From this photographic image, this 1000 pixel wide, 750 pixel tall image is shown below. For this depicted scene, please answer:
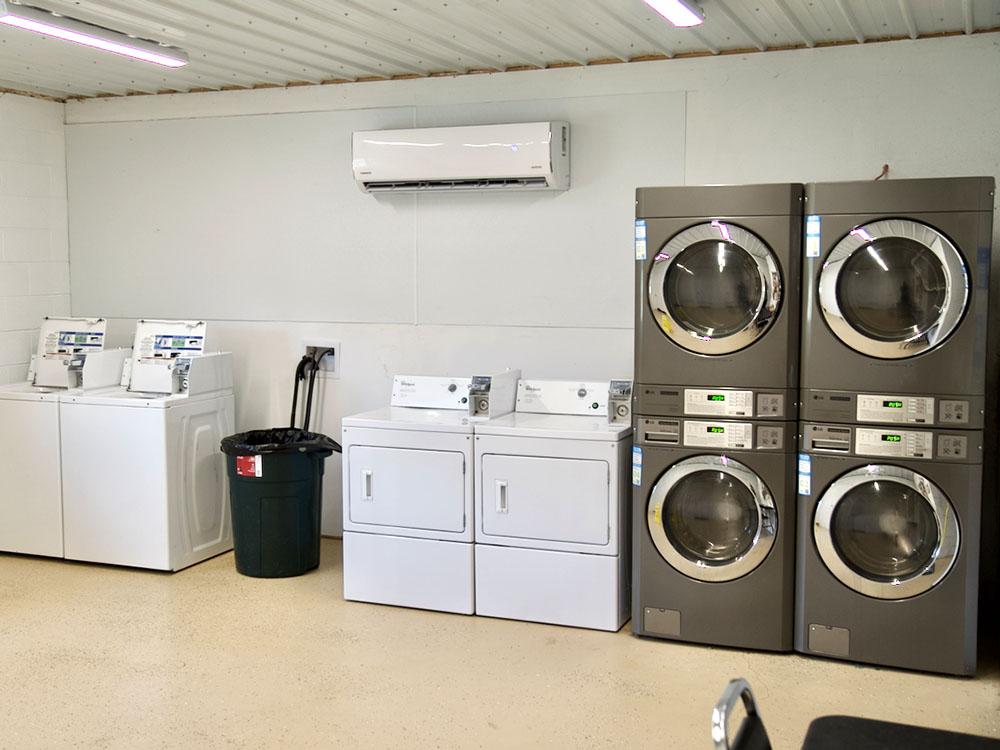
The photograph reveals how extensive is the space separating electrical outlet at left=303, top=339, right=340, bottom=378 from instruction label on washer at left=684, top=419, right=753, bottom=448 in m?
2.48

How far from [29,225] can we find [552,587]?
4129 millimetres

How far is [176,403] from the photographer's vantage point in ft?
18.8

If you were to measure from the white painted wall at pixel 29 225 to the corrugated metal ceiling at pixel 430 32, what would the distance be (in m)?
0.66

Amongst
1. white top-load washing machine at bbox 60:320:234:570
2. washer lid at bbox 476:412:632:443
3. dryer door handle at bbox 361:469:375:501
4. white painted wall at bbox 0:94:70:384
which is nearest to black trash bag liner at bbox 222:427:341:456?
white top-load washing machine at bbox 60:320:234:570

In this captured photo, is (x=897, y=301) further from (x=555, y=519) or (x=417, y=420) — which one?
(x=417, y=420)

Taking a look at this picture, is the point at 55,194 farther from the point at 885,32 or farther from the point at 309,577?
the point at 885,32

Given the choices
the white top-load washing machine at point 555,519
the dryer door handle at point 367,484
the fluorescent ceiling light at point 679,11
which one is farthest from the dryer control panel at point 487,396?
the fluorescent ceiling light at point 679,11

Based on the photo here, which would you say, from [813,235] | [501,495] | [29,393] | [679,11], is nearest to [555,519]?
[501,495]

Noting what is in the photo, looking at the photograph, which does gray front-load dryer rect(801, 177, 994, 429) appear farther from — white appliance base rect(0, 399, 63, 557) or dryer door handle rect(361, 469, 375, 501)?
white appliance base rect(0, 399, 63, 557)

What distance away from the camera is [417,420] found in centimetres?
522

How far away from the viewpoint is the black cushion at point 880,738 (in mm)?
2002

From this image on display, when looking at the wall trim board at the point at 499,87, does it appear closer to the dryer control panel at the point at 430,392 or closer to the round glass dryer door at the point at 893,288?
the round glass dryer door at the point at 893,288

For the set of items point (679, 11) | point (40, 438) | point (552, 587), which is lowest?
point (552, 587)

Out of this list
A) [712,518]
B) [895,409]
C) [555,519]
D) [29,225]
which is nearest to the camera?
[895,409]
